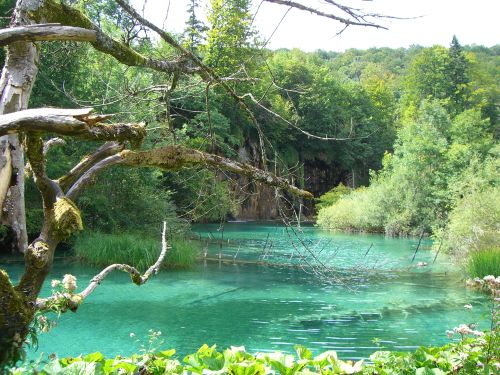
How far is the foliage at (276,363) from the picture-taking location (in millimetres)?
2705

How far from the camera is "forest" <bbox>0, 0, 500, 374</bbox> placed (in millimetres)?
2486

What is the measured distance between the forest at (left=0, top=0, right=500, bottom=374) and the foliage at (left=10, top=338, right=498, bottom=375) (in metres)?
0.02

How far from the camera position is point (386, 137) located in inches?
1709

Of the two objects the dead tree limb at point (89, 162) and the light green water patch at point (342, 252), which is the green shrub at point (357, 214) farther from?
the dead tree limb at point (89, 162)

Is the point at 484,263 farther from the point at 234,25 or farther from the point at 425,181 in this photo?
the point at 425,181

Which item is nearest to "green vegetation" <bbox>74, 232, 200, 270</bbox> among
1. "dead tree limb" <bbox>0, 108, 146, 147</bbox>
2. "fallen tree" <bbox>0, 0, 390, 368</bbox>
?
"fallen tree" <bbox>0, 0, 390, 368</bbox>

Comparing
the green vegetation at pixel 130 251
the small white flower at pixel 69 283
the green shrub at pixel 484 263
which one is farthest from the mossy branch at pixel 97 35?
the green vegetation at pixel 130 251

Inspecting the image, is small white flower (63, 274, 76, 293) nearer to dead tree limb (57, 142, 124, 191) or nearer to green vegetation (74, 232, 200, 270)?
dead tree limb (57, 142, 124, 191)

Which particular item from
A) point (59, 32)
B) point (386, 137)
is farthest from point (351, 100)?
point (59, 32)

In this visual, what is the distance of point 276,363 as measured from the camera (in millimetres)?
2791

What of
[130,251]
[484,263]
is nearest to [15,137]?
[484,263]

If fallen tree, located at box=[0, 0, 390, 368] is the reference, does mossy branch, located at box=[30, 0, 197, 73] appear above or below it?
above

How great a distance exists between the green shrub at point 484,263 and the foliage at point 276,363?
8.81 meters

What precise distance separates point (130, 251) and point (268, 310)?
17.1 ft
